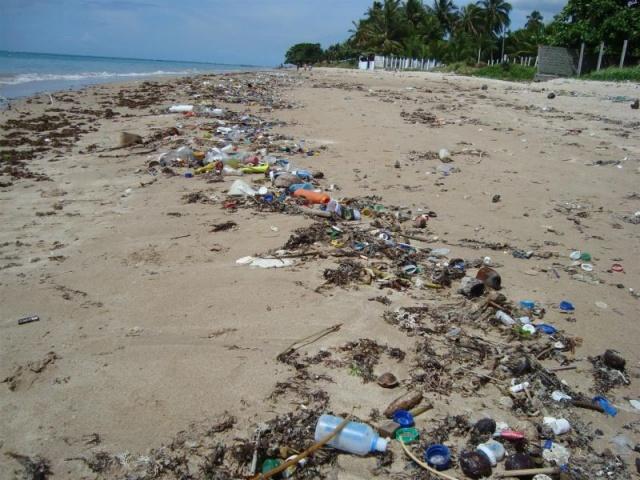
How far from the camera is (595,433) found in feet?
6.83

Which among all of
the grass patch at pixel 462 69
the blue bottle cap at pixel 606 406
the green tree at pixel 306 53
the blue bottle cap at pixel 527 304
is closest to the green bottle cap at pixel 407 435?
the blue bottle cap at pixel 606 406

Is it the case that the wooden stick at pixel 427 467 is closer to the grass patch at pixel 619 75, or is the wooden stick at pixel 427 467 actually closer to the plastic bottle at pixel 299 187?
the plastic bottle at pixel 299 187

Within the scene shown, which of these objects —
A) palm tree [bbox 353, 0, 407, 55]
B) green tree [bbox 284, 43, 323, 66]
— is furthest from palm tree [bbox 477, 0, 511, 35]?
green tree [bbox 284, 43, 323, 66]

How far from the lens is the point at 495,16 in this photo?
149 feet

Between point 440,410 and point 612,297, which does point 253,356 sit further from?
point 612,297

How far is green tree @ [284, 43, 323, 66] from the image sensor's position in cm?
7444

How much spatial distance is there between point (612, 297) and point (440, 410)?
204 cm

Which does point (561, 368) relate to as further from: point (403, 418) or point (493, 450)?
point (403, 418)

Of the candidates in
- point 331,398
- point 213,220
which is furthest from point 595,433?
point 213,220

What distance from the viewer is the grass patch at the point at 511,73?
2333 centimetres

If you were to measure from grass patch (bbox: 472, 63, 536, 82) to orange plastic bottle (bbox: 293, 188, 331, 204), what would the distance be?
21.5m

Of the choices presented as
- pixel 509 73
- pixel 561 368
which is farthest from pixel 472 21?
pixel 561 368

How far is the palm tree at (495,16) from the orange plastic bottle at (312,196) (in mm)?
48206

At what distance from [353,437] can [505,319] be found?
143cm
